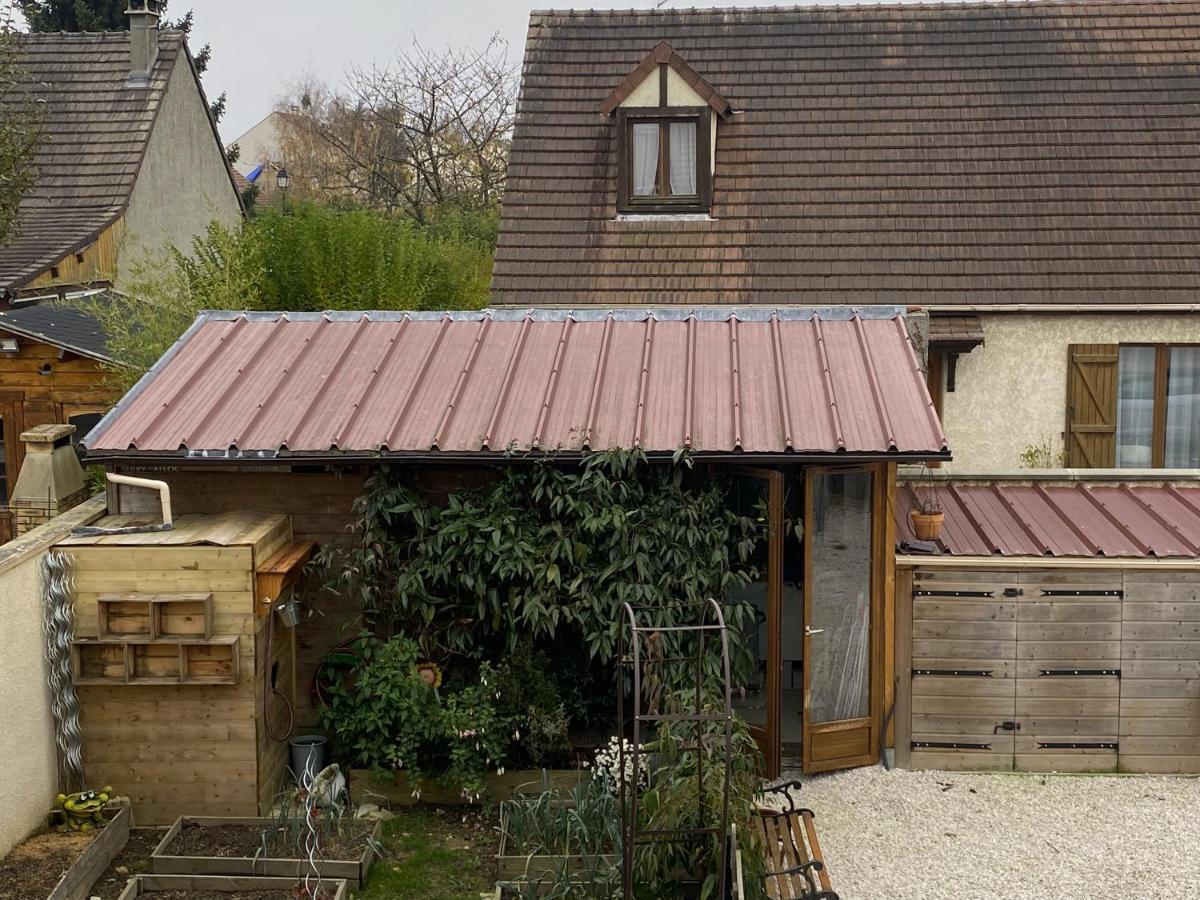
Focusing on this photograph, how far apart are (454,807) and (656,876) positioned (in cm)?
225

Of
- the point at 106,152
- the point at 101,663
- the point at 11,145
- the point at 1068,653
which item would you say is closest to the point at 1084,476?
the point at 1068,653

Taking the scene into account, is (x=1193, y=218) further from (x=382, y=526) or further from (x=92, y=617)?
(x=92, y=617)

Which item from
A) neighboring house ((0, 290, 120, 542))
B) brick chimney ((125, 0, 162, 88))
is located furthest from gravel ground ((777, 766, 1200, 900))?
brick chimney ((125, 0, 162, 88))

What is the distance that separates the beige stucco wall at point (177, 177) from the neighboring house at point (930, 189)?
7998mm

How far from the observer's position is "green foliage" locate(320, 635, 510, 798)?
27.7 feet

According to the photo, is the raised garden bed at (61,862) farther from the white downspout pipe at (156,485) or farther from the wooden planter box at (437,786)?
the white downspout pipe at (156,485)

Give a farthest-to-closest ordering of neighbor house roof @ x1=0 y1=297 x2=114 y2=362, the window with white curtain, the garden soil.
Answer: the window with white curtain
neighbor house roof @ x1=0 y1=297 x2=114 y2=362
the garden soil

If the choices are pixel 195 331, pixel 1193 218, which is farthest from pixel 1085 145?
pixel 195 331

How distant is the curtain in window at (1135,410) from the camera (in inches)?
586

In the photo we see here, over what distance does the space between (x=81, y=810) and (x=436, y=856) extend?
8.05 ft

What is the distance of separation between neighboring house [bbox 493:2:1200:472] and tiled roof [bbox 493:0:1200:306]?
3 centimetres

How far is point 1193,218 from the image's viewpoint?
15039mm

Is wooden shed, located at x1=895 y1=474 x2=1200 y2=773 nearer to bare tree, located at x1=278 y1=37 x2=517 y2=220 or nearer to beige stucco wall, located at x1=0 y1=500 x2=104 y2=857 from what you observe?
beige stucco wall, located at x1=0 y1=500 x2=104 y2=857

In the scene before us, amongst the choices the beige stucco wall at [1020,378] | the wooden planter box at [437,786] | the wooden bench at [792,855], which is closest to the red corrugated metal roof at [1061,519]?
the wooden bench at [792,855]
